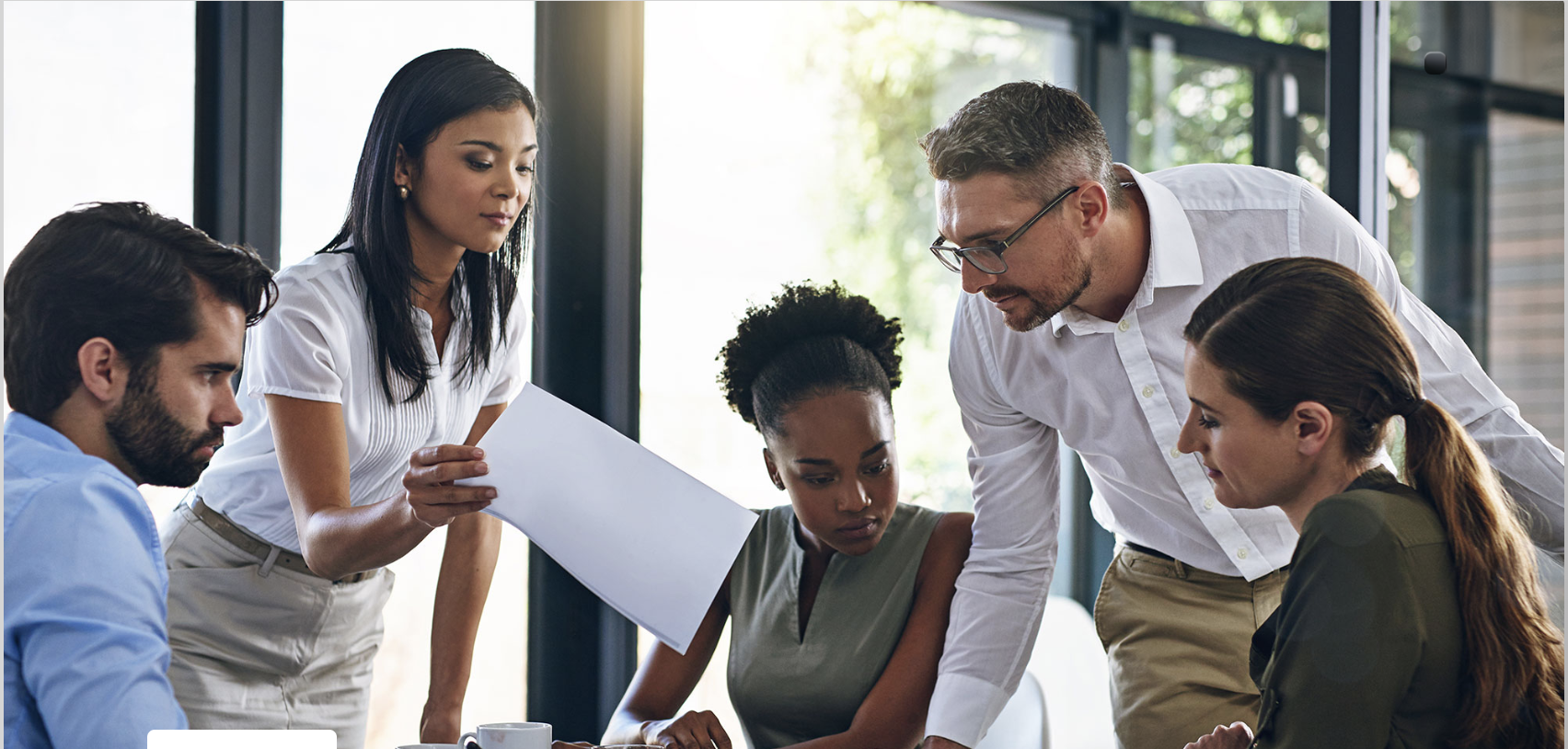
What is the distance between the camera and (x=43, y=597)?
1.10 metres

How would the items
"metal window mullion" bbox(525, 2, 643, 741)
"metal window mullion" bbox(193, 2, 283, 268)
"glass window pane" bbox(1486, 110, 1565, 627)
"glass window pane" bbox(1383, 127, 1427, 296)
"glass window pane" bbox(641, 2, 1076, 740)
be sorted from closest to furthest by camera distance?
"metal window mullion" bbox(193, 2, 283, 268), "metal window mullion" bbox(525, 2, 643, 741), "glass window pane" bbox(641, 2, 1076, 740), "glass window pane" bbox(1486, 110, 1565, 627), "glass window pane" bbox(1383, 127, 1427, 296)

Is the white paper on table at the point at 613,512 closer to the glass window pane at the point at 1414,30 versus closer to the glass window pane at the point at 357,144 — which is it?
the glass window pane at the point at 357,144

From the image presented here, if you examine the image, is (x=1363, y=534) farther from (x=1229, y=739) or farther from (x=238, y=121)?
(x=238, y=121)

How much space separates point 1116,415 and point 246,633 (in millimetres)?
1204

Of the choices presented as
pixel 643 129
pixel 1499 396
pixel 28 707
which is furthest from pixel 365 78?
pixel 1499 396

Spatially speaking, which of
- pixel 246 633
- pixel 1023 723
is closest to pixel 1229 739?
pixel 1023 723

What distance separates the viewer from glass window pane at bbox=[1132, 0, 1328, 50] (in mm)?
2926

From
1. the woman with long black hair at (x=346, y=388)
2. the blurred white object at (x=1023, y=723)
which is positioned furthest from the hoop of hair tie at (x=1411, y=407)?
the woman with long black hair at (x=346, y=388)

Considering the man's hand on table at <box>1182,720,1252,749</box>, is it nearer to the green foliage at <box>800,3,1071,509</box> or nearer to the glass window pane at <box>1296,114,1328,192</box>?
the green foliage at <box>800,3,1071,509</box>

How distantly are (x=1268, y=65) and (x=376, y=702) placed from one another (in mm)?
2553

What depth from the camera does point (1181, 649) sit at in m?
1.60

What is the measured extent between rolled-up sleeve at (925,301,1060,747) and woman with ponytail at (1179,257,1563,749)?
459 millimetres

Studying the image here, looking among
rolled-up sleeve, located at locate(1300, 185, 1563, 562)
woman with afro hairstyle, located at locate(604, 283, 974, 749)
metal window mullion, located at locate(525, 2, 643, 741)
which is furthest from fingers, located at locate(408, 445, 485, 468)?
rolled-up sleeve, located at locate(1300, 185, 1563, 562)

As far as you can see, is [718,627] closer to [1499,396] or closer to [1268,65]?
[1499,396]
